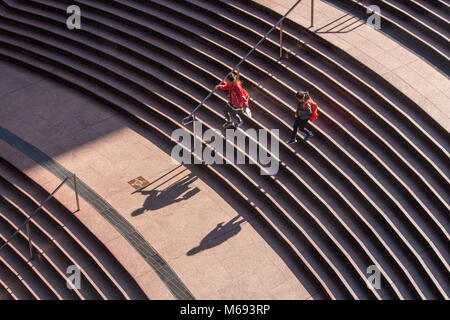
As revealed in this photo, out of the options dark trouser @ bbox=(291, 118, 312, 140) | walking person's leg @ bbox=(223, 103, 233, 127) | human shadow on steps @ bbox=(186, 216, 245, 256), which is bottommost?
human shadow on steps @ bbox=(186, 216, 245, 256)

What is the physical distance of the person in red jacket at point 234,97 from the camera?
1695 cm

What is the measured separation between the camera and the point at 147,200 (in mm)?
16969

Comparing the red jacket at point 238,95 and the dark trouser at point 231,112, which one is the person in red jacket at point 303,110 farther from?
the dark trouser at point 231,112

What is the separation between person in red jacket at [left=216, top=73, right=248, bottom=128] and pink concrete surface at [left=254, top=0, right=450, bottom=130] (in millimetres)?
2873

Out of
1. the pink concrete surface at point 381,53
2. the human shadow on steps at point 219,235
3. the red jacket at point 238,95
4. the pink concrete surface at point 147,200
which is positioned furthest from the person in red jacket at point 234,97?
the pink concrete surface at point 381,53

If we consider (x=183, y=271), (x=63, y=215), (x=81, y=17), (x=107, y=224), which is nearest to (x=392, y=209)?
(x=183, y=271)

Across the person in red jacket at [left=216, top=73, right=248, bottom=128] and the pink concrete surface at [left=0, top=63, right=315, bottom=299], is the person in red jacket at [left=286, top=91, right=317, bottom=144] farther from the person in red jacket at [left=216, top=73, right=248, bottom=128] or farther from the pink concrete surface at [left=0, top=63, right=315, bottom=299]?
the pink concrete surface at [left=0, top=63, right=315, bottom=299]

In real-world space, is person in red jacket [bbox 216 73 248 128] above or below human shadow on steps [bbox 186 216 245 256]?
above

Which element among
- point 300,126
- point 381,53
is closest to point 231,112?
point 300,126

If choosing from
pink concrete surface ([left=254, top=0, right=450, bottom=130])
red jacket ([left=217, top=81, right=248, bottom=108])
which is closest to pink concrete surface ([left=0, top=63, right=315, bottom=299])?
red jacket ([left=217, top=81, right=248, bottom=108])

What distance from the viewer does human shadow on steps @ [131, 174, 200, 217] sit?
55.2 feet

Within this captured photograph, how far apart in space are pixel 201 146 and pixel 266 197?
2397mm

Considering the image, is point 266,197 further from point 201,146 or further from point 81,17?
point 81,17

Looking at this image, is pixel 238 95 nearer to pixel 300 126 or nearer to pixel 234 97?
pixel 234 97
